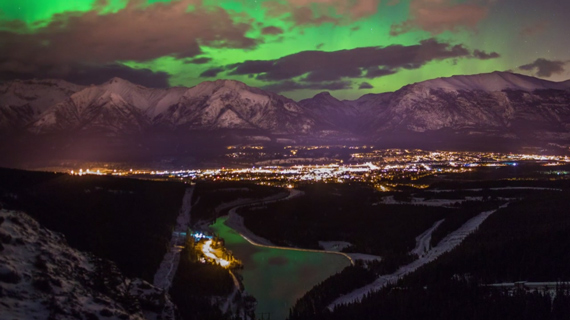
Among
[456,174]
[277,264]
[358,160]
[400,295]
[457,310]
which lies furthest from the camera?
[358,160]

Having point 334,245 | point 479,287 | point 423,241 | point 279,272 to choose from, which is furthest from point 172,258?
point 479,287

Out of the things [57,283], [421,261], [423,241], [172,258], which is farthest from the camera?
[423,241]

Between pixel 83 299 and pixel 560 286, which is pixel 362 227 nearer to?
pixel 560 286

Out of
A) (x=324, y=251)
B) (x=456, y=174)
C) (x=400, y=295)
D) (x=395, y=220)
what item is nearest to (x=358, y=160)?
(x=456, y=174)

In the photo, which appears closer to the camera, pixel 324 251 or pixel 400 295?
pixel 400 295

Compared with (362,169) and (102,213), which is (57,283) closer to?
(102,213)

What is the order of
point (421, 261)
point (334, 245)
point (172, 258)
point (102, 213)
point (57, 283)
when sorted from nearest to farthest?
point (57, 283), point (421, 261), point (172, 258), point (102, 213), point (334, 245)
